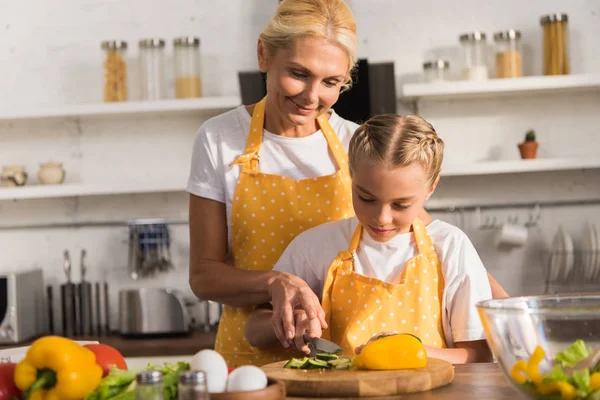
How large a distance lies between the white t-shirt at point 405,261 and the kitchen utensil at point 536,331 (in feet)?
1.87

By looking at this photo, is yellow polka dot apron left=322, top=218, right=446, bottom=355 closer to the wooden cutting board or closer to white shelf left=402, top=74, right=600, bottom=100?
the wooden cutting board

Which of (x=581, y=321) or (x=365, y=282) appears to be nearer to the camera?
(x=581, y=321)

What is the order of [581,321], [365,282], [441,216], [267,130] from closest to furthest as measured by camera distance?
[581,321], [365,282], [267,130], [441,216]

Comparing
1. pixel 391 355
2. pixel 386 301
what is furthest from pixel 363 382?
pixel 386 301

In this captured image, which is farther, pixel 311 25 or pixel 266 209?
pixel 266 209

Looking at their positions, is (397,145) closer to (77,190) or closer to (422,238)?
(422,238)

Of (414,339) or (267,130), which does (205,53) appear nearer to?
(267,130)

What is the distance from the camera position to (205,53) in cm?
364

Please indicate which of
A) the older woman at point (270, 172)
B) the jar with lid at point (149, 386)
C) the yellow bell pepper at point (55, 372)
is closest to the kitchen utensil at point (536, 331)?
the jar with lid at point (149, 386)

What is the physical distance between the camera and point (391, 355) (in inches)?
49.5

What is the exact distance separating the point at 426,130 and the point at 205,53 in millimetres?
2156

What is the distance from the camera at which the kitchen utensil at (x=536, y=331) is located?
962 millimetres

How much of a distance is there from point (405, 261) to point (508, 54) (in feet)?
6.36

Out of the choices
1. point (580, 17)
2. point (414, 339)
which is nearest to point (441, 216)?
point (580, 17)
